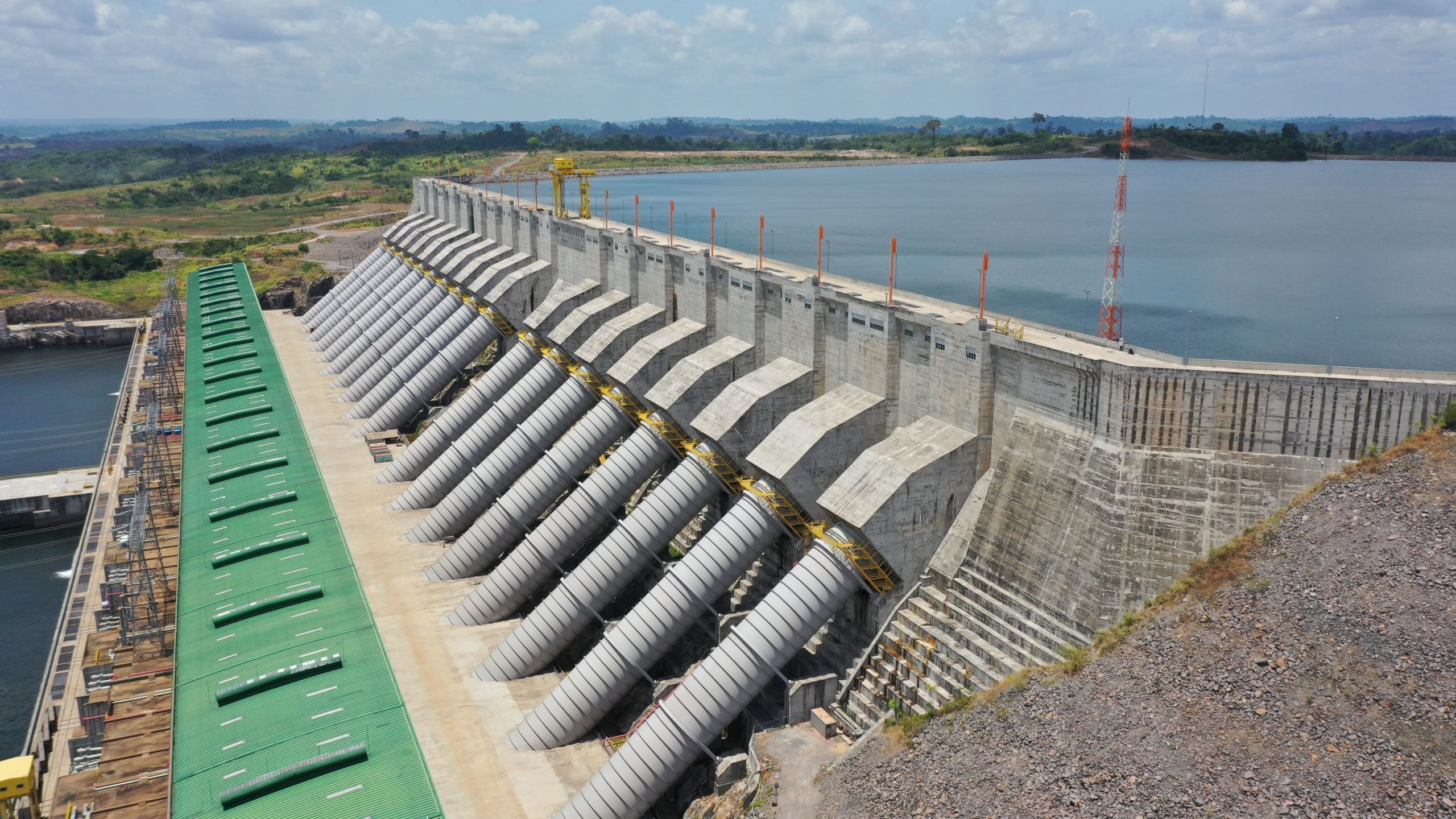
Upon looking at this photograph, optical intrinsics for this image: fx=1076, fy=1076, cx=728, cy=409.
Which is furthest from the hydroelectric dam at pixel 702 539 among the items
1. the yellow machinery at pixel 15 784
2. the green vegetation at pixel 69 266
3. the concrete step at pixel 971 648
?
the green vegetation at pixel 69 266

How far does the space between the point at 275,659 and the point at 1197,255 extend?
278 feet

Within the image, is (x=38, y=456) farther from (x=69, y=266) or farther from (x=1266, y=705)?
(x=1266, y=705)

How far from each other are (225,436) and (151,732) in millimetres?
38255

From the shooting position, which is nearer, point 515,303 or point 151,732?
point 151,732

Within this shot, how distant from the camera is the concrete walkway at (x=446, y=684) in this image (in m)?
41.3

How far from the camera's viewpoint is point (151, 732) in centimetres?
4597

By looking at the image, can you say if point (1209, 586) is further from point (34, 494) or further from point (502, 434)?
point (34, 494)

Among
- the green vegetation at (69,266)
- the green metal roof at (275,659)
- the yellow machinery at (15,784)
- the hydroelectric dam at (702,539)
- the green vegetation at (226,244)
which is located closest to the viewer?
the hydroelectric dam at (702,539)

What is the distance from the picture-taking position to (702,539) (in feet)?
156

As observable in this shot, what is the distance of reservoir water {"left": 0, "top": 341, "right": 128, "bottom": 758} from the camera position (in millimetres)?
60656

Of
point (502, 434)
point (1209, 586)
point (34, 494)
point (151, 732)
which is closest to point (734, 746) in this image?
point (1209, 586)

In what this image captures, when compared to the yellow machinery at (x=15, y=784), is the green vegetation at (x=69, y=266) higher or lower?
higher

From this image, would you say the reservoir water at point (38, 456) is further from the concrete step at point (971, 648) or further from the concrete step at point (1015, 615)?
the concrete step at point (1015, 615)

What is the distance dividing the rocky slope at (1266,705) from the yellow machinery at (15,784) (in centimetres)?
2994
